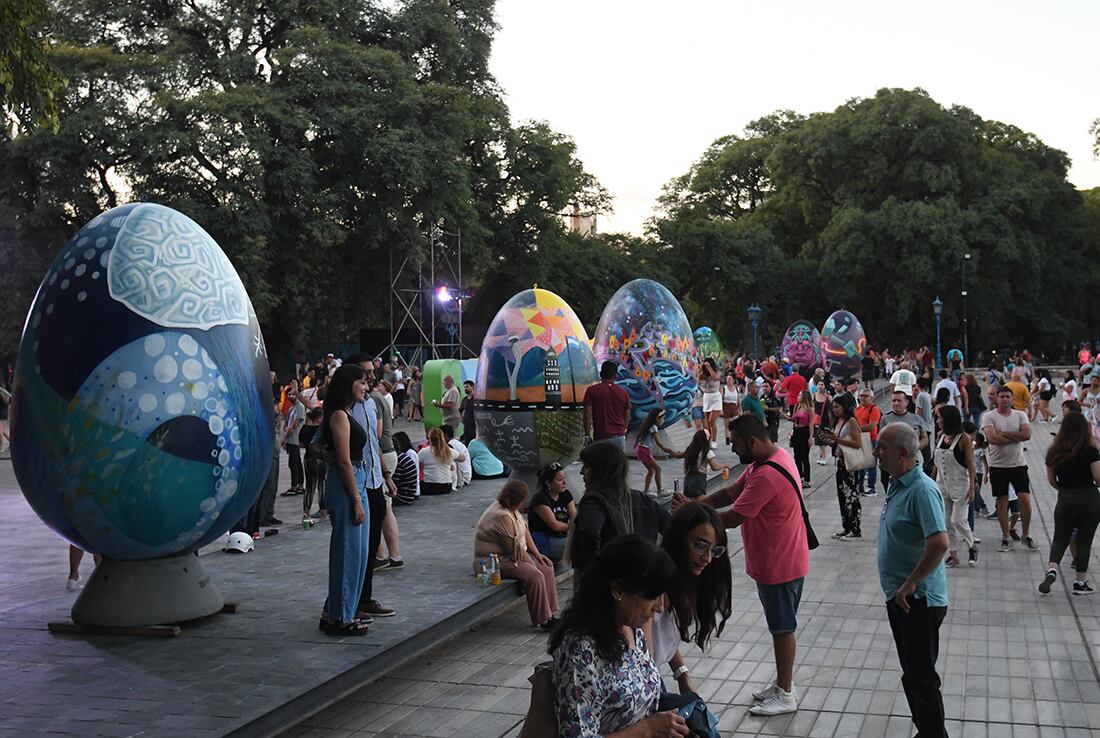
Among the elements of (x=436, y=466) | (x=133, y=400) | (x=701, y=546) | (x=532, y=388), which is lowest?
(x=436, y=466)

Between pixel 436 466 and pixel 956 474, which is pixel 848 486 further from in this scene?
pixel 436 466

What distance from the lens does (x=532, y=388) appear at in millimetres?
12680

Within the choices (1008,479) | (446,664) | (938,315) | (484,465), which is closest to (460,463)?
(484,465)

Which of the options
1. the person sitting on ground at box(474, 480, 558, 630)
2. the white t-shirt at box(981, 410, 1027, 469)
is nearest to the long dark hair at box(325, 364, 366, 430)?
the person sitting on ground at box(474, 480, 558, 630)

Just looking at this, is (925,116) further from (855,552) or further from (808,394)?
(855,552)

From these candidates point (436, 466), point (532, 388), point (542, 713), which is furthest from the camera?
point (436, 466)

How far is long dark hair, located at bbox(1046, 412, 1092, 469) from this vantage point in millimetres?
9055

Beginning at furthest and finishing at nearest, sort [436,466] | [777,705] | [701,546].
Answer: [436,466] → [777,705] → [701,546]

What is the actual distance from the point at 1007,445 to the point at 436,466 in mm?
7288

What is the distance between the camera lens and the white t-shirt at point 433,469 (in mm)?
14961

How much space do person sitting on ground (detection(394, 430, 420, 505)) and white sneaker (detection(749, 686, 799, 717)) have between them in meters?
8.29

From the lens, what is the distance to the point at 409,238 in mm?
33875

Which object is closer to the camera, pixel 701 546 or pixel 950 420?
pixel 701 546

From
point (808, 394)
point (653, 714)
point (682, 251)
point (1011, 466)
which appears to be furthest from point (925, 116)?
point (653, 714)
